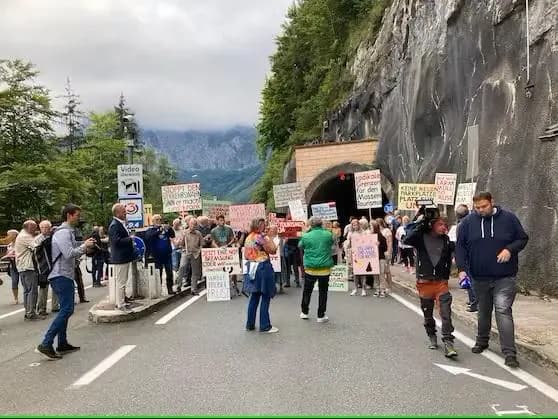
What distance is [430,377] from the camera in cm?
682

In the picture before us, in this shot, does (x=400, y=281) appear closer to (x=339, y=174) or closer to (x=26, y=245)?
(x=26, y=245)

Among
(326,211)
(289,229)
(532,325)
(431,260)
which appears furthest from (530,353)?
(326,211)

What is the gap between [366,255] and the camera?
15.4 meters

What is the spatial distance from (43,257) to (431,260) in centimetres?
754

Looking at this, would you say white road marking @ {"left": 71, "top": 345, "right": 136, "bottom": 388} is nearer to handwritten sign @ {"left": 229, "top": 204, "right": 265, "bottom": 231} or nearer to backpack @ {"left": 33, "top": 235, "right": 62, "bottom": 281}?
backpack @ {"left": 33, "top": 235, "right": 62, "bottom": 281}

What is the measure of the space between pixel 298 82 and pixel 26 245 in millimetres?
48093

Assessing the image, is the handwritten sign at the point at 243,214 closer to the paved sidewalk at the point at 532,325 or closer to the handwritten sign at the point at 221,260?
the handwritten sign at the point at 221,260

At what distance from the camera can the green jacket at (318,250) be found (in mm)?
11055

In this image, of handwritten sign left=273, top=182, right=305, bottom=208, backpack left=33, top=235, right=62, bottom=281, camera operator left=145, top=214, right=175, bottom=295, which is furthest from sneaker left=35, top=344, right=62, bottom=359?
handwritten sign left=273, top=182, right=305, bottom=208

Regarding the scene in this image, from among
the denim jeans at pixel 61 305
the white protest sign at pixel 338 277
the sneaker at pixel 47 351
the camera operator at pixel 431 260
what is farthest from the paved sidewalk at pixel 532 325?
the sneaker at pixel 47 351

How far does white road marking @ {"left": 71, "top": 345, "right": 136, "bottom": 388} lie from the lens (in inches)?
275

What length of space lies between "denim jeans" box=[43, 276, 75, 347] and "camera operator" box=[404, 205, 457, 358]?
4.48m

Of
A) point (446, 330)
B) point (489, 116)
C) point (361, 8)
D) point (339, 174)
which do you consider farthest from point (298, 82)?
point (446, 330)

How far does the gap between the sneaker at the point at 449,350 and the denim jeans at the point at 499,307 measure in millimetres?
495
